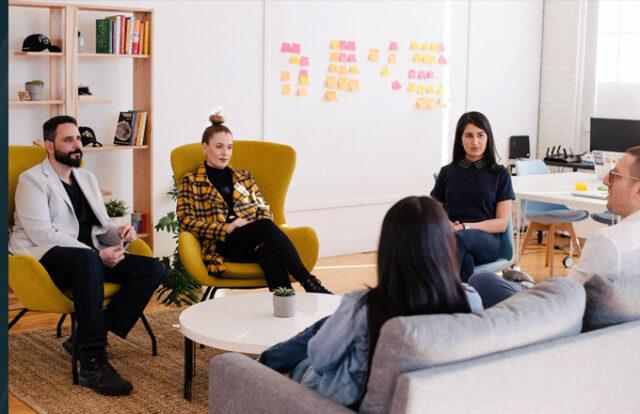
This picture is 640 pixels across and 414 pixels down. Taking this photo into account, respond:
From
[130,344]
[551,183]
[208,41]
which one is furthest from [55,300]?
[551,183]

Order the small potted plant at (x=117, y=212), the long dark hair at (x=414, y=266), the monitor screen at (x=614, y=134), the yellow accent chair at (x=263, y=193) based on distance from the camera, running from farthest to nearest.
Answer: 1. the monitor screen at (x=614, y=134)
2. the small potted plant at (x=117, y=212)
3. the yellow accent chair at (x=263, y=193)
4. the long dark hair at (x=414, y=266)

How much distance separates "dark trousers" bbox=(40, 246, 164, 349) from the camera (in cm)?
424

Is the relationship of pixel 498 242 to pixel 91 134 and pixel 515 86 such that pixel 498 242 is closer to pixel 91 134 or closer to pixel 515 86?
pixel 91 134

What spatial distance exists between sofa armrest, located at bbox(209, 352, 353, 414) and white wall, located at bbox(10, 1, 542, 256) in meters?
3.52

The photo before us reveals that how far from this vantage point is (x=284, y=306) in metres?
3.94

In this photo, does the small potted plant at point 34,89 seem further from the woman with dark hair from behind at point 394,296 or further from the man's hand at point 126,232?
the woman with dark hair from behind at point 394,296

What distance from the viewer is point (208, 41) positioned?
6578mm

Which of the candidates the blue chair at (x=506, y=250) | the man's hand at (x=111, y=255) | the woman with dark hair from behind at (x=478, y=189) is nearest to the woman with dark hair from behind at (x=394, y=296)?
the man's hand at (x=111, y=255)

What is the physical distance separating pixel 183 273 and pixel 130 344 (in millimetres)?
893

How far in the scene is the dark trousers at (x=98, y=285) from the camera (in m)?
4.24

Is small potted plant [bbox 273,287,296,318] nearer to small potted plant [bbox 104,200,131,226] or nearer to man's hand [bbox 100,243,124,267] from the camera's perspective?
man's hand [bbox 100,243,124,267]

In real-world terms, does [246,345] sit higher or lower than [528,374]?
lower

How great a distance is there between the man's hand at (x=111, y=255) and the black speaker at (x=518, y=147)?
196 inches

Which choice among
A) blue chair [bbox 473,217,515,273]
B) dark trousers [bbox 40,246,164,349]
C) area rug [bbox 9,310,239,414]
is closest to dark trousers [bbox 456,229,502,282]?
blue chair [bbox 473,217,515,273]
